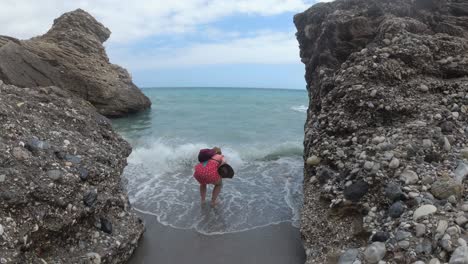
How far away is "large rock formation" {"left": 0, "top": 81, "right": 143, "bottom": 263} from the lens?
4.16 metres

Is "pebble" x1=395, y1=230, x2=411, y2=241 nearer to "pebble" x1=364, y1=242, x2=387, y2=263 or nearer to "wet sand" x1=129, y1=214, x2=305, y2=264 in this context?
"pebble" x1=364, y1=242, x2=387, y2=263

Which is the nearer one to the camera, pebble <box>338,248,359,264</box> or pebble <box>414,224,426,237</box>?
pebble <box>414,224,426,237</box>

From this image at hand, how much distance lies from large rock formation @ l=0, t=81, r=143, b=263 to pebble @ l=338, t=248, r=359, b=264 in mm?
2813

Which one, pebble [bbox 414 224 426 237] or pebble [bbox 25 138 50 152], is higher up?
pebble [bbox 25 138 50 152]

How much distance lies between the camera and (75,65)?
20.0 metres

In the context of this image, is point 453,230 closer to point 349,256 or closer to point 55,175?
point 349,256

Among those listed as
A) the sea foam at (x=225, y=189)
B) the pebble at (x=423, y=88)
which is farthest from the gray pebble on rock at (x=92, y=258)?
the pebble at (x=423, y=88)

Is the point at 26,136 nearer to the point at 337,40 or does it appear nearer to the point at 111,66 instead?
the point at 337,40

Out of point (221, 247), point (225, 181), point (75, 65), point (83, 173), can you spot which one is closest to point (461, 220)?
point (221, 247)

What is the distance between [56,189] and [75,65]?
17138 mm

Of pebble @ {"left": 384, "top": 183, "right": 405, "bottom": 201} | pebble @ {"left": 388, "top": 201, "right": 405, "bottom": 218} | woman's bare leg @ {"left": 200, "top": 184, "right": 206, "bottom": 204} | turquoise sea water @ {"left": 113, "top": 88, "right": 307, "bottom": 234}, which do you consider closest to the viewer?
pebble @ {"left": 388, "top": 201, "right": 405, "bottom": 218}

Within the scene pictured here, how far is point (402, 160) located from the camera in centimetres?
466

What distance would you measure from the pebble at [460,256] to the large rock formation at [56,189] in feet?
12.4

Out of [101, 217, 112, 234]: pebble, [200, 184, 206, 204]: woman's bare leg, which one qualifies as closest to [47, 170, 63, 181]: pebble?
[101, 217, 112, 234]: pebble
